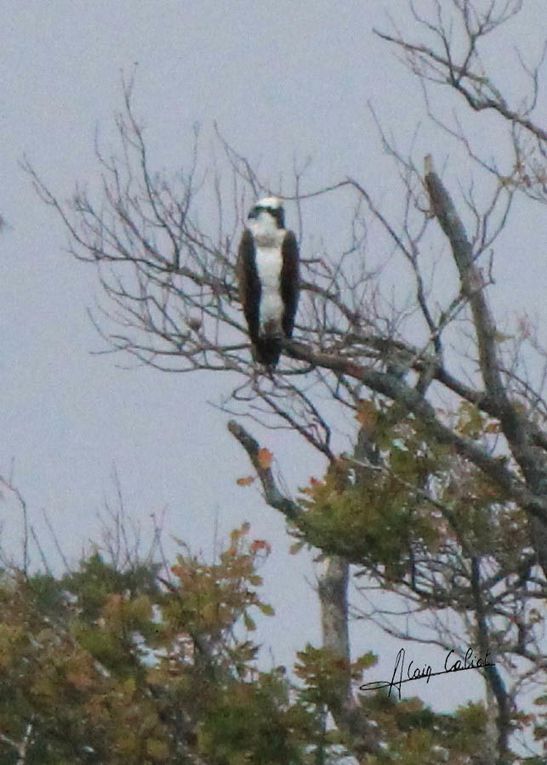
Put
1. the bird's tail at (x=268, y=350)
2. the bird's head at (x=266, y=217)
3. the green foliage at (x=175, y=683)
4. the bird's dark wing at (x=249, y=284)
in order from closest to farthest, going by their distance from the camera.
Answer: the green foliage at (x=175, y=683)
the bird's tail at (x=268, y=350)
the bird's dark wing at (x=249, y=284)
the bird's head at (x=266, y=217)

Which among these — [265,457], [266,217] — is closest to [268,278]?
[266,217]

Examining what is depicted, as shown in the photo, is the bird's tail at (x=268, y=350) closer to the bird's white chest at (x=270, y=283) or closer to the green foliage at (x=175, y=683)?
the bird's white chest at (x=270, y=283)

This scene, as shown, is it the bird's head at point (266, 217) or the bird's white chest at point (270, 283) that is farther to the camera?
the bird's head at point (266, 217)

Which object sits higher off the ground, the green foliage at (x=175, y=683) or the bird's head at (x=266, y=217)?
the bird's head at (x=266, y=217)

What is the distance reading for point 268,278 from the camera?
29.6 feet

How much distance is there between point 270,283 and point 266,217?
0.50 m

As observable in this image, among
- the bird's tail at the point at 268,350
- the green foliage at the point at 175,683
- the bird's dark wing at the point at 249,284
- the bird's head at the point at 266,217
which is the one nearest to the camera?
the green foliage at the point at 175,683

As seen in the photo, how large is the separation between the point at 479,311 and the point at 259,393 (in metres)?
1.43

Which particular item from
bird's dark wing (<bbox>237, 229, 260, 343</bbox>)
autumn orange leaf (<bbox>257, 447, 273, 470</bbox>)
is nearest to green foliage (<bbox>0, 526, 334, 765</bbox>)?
autumn orange leaf (<bbox>257, 447, 273, 470</bbox>)

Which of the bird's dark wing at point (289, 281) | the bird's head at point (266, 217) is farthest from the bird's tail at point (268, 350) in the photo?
the bird's head at point (266, 217)

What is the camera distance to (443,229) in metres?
7.16

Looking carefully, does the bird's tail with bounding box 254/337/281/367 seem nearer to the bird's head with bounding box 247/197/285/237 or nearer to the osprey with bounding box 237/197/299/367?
the osprey with bounding box 237/197/299/367

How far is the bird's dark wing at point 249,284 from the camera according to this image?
8.85 metres

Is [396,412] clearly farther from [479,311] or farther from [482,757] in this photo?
[482,757]
